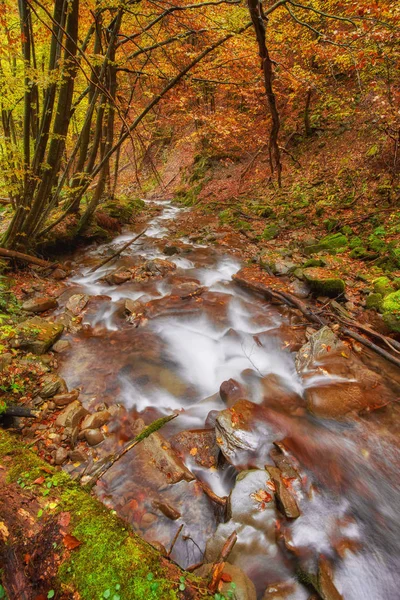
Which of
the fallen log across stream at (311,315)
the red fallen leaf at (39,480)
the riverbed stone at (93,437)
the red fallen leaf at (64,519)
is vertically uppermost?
the red fallen leaf at (64,519)

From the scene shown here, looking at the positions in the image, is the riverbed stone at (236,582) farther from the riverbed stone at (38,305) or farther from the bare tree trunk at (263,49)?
the riverbed stone at (38,305)

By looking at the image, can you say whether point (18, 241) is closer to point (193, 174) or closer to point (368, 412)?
point (368, 412)

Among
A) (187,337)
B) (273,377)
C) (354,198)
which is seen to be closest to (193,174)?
(354,198)

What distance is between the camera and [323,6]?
36.2 feet

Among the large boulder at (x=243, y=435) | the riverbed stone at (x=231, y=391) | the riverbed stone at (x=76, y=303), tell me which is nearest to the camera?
the large boulder at (x=243, y=435)

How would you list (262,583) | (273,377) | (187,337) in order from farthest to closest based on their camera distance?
(187,337)
(273,377)
(262,583)

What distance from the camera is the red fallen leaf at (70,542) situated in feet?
5.45

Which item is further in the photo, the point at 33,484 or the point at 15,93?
the point at 15,93

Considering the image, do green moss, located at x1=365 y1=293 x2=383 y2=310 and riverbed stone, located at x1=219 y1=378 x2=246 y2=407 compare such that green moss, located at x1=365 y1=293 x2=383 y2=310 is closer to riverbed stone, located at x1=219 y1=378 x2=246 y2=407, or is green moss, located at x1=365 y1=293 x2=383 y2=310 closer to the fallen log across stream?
the fallen log across stream

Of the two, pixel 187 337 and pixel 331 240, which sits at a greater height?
pixel 331 240

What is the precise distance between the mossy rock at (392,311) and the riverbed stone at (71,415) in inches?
199

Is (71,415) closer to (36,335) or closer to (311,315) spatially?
(36,335)

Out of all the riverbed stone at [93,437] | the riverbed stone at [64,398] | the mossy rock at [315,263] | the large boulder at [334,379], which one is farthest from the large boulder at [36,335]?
the mossy rock at [315,263]

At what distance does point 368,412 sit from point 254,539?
229 cm
